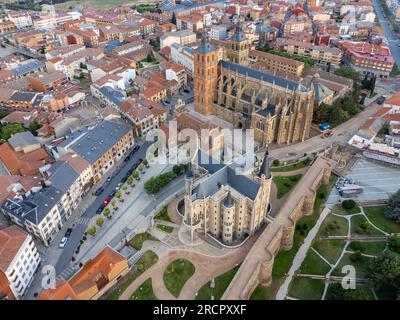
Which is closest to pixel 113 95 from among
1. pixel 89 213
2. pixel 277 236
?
pixel 89 213

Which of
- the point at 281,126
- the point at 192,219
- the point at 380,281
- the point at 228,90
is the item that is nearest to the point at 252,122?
the point at 281,126

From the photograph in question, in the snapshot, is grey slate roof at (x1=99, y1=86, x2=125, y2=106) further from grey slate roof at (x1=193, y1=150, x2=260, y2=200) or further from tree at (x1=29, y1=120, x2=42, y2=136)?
grey slate roof at (x1=193, y1=150, x2=260, y2=200)

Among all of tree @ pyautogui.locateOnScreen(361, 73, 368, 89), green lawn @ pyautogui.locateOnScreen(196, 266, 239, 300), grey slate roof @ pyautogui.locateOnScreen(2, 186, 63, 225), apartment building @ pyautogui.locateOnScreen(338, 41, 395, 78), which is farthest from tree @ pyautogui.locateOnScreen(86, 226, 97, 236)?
apartment building @ pyautogui.locateOnScreen(338, 41, 395, 78)

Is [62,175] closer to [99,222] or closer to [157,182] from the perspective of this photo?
[99,222]

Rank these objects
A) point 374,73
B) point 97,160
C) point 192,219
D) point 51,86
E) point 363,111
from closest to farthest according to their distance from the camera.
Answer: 1. point 192,219
2. point 97,160
3. point 363,111
4. point 51,86
5. point 374,73

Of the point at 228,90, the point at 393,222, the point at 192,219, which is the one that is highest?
the point at 228,90

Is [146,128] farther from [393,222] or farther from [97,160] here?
[393,222]

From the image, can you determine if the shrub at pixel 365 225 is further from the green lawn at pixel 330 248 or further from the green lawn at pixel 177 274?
the green lawn at pixel 177 274
